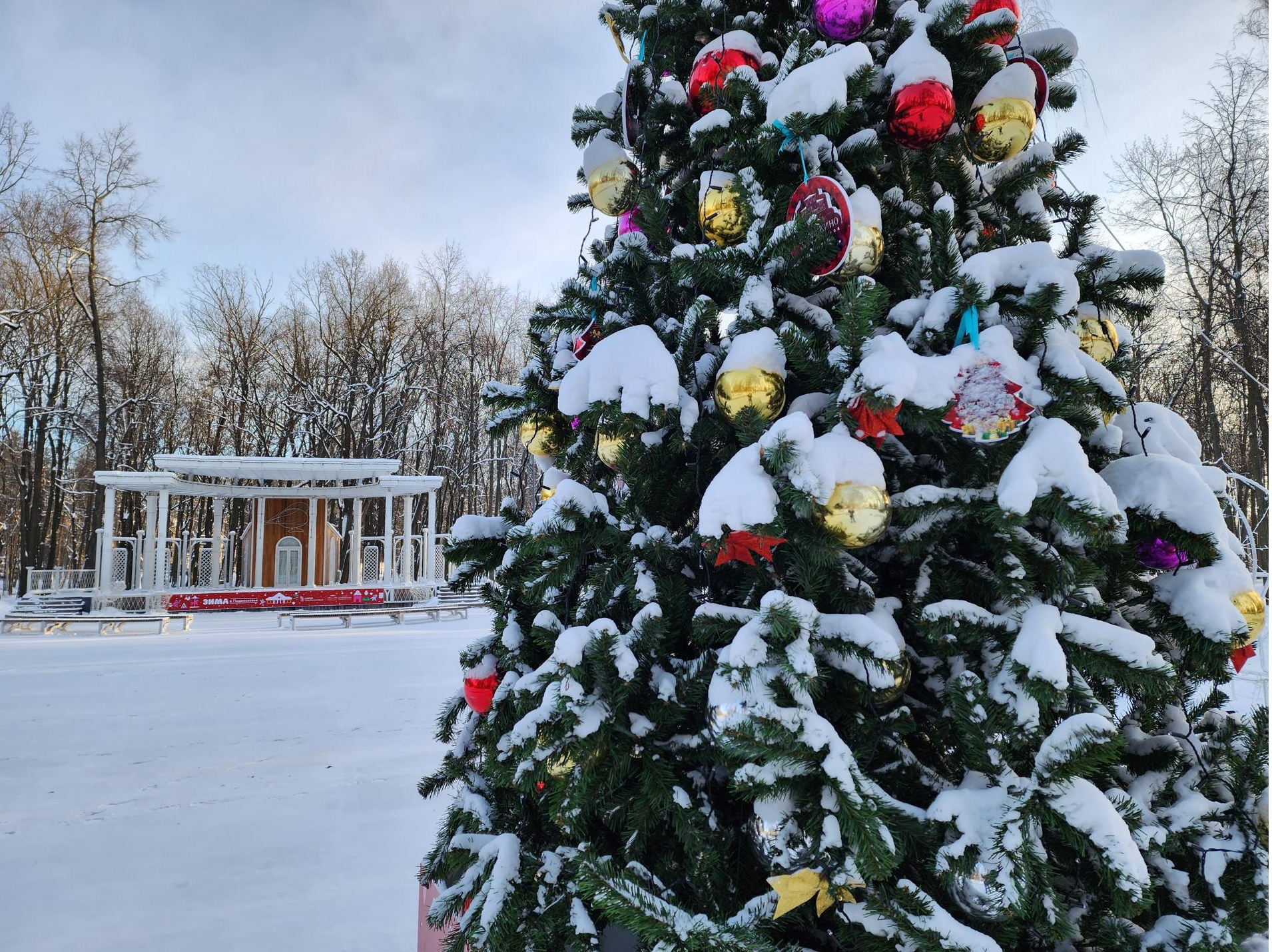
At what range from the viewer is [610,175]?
194 centimetres

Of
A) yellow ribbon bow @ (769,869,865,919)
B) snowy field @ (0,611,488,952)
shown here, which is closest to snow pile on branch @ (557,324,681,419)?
yellow ribbon bow @ (769,869,865,919)

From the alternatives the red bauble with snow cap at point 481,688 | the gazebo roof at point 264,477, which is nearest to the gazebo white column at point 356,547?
the gazebo roof at point 264,477

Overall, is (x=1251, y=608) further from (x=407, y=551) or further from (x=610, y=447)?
(x=407, y=551)

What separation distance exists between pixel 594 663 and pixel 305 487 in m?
20.7

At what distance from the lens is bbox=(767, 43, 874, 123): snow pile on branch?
55.1 inches

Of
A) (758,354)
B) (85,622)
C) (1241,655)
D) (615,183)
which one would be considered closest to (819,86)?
(758,354)

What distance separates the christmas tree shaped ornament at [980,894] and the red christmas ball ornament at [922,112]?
1450 millimetres

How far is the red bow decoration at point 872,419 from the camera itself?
1152 mm

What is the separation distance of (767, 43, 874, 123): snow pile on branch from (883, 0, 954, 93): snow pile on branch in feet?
0.31

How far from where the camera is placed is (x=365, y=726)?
567cm

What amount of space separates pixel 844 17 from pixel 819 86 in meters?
0.49

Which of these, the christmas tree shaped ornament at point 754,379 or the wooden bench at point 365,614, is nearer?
the christmas tree shaped ornament at point 754,379

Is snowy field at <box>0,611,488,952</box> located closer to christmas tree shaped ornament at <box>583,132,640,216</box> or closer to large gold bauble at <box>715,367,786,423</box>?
large gold bauble at <box>715,367,786,423</box>

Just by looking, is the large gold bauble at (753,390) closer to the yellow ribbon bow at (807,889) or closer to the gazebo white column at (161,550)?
the yellow ribbon bow at (807,889)
